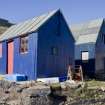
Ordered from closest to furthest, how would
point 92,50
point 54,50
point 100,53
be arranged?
point 54,50 → point 92,50 → point 100,53

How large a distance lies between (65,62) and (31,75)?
3.61m

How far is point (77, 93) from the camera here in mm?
18500

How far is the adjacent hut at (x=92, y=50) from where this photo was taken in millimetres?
32900

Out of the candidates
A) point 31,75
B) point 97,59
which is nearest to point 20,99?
point 31,75

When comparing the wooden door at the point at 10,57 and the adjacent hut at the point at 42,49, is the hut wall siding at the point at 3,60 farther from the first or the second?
the wooden door at the point at 10,57

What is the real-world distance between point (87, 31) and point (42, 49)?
1255 centimetres

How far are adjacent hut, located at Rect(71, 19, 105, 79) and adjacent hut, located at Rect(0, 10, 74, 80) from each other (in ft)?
20.2

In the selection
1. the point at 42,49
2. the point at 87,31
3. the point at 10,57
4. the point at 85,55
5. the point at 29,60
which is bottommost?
the point at 29,60

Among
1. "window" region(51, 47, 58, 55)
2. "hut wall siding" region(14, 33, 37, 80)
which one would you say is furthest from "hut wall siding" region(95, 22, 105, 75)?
"hut wall siding" region(14, 33, 37, 80)

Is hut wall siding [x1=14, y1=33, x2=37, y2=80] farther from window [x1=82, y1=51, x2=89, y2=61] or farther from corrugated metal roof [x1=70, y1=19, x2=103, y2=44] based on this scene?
corrugated metal roof [x1=70, y1=19, x2=103, y2=44]

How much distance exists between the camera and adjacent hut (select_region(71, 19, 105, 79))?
108ft

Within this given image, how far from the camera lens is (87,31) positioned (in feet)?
117

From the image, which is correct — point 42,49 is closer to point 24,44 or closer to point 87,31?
point 24,44

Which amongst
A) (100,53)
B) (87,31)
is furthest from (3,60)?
(87,31)
